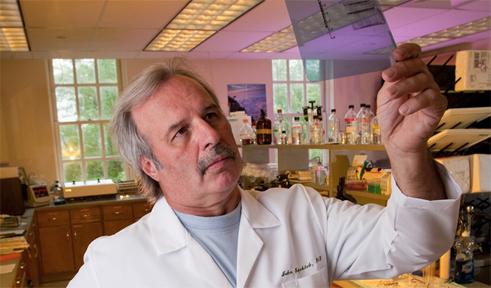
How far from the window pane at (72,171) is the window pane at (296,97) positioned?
4.35m

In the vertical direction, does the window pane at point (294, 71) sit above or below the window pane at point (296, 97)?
above

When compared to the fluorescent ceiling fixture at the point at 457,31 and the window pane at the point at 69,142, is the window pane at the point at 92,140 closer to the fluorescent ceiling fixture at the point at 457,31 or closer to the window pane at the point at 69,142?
the window pane at the point at 69,142

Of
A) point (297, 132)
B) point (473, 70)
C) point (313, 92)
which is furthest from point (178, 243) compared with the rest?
point (313, 92)

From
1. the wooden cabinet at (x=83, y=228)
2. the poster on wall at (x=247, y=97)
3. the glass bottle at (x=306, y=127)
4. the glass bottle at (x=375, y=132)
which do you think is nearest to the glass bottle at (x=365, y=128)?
the glass bottle at (x=375, y=132)

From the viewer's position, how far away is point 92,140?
7305 mm

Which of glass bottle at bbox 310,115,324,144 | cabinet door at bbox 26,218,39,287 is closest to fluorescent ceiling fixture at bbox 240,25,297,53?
glass bottle at bbox 310,115,324,144

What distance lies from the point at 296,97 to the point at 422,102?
26.3 ft

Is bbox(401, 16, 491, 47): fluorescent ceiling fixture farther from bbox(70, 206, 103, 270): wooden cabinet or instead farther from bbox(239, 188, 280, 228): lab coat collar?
bbox(70, 206, 103, 270): wooden cabinet

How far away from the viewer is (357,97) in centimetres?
834

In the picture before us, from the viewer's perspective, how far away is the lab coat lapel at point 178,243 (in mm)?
1166

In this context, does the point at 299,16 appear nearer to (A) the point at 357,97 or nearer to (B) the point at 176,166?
(B) the point at 176,166

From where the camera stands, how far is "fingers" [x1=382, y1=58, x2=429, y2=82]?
2.37 ft

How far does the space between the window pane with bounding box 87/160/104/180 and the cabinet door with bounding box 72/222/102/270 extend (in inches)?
85.7

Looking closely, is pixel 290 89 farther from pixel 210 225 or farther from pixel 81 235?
pixel 210 225
